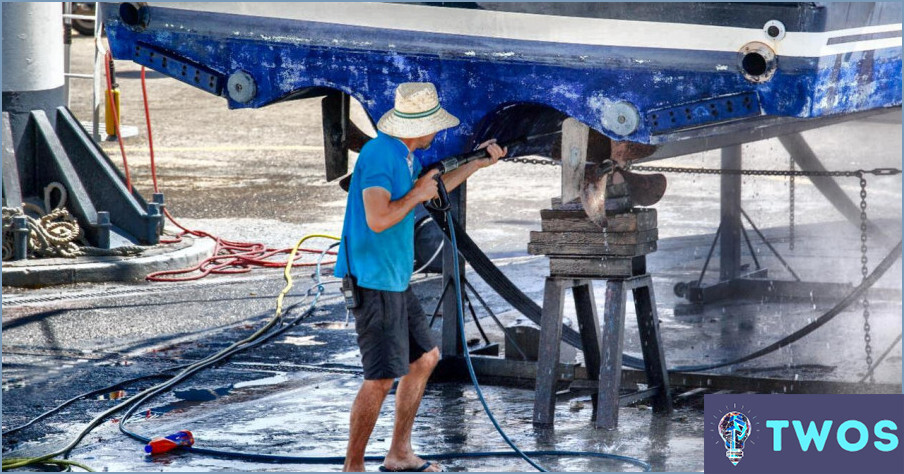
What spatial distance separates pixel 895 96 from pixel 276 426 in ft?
10.9

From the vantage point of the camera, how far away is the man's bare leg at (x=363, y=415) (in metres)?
5.55

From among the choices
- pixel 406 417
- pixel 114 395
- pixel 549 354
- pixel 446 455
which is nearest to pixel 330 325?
pixel 114 395

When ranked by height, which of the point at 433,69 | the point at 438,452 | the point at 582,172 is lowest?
the point at 438,452

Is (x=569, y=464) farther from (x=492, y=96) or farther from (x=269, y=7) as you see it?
(x=269, y=7)

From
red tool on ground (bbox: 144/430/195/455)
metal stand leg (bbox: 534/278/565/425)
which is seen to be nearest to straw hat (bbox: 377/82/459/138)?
metal stand leg (bbox: 534/278/565/425)

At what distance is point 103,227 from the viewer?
35.2 ft

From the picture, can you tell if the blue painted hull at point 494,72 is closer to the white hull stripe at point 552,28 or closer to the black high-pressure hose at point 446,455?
the white hull stripe at point 552,28

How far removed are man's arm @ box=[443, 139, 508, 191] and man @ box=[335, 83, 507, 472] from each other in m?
0.22

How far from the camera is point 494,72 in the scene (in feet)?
20.9

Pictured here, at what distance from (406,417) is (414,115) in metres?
1.24

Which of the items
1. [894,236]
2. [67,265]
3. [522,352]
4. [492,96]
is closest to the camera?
[492,96]

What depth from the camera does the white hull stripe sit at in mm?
5891

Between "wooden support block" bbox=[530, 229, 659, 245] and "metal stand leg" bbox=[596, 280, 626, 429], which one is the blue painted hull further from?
"metal stand leg" bbox=[596, 280, 626, 429]

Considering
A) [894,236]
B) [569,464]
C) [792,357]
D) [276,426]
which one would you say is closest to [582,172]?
[569,464]
